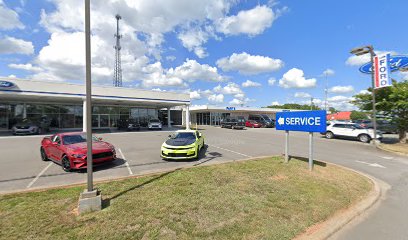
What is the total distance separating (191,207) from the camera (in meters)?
4.64

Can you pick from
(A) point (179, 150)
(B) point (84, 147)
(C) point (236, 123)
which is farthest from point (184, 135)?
(C) point (236, 123)

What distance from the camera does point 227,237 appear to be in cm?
357

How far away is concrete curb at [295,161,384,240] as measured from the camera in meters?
3.83

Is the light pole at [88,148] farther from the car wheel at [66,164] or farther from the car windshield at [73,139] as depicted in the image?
the car windshield at [73,139]

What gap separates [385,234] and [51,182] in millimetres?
8513

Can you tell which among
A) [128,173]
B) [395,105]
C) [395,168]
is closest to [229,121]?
[395,105]

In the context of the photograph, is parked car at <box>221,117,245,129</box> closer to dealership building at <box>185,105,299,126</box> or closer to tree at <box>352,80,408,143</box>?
dealership building at <box>185,105,299,126</box>

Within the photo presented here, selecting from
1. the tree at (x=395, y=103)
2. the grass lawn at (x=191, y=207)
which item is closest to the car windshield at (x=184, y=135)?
the grass lawn at (x=191, y=207)

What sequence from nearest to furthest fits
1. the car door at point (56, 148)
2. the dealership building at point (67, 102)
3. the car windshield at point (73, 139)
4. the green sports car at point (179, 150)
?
the car door at point (56, 148)
the car windshield at point (73, 139)
the green sports car at point (179, 150)
the dealership building at point (67, 102)

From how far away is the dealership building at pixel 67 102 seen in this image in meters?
19.8

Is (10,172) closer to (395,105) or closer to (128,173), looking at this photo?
(128,173)

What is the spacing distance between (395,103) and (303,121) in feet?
41.0

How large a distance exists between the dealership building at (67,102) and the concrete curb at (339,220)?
23.5 m

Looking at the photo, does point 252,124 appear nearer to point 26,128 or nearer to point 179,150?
point 179,150
